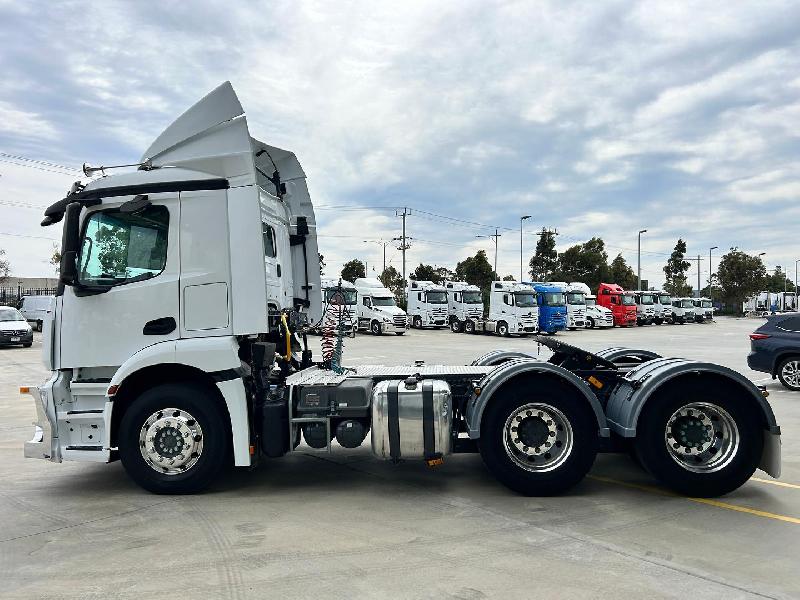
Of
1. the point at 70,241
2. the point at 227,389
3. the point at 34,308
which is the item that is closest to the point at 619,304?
the point at 34,308

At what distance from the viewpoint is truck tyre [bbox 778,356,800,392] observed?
12.5 metres

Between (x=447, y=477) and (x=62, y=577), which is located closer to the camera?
(x=62, y=577)

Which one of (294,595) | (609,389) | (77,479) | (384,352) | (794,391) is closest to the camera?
(294,595)

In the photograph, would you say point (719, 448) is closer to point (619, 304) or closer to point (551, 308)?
point (551, 308)

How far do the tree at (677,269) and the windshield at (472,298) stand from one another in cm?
5663

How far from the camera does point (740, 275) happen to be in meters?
76.6

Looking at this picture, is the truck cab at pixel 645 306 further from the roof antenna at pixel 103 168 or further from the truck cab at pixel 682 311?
the roof antenna at pixel 103 168

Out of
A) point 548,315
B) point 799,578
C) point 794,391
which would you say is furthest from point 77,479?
point 548,315

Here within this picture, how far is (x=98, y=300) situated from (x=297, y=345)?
230 centimetres

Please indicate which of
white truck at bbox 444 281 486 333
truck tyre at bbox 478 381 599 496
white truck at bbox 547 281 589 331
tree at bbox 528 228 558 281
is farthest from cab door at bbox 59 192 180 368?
tree at bbox 528 228 558 281

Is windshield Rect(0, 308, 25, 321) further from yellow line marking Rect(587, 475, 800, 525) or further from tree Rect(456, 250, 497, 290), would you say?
tree Rect(456, 250, 497, 290)

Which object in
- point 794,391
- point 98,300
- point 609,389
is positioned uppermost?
point 98,300

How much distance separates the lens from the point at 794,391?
12453 millimetres

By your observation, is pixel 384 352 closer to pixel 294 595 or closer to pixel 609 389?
pixel 609 389
